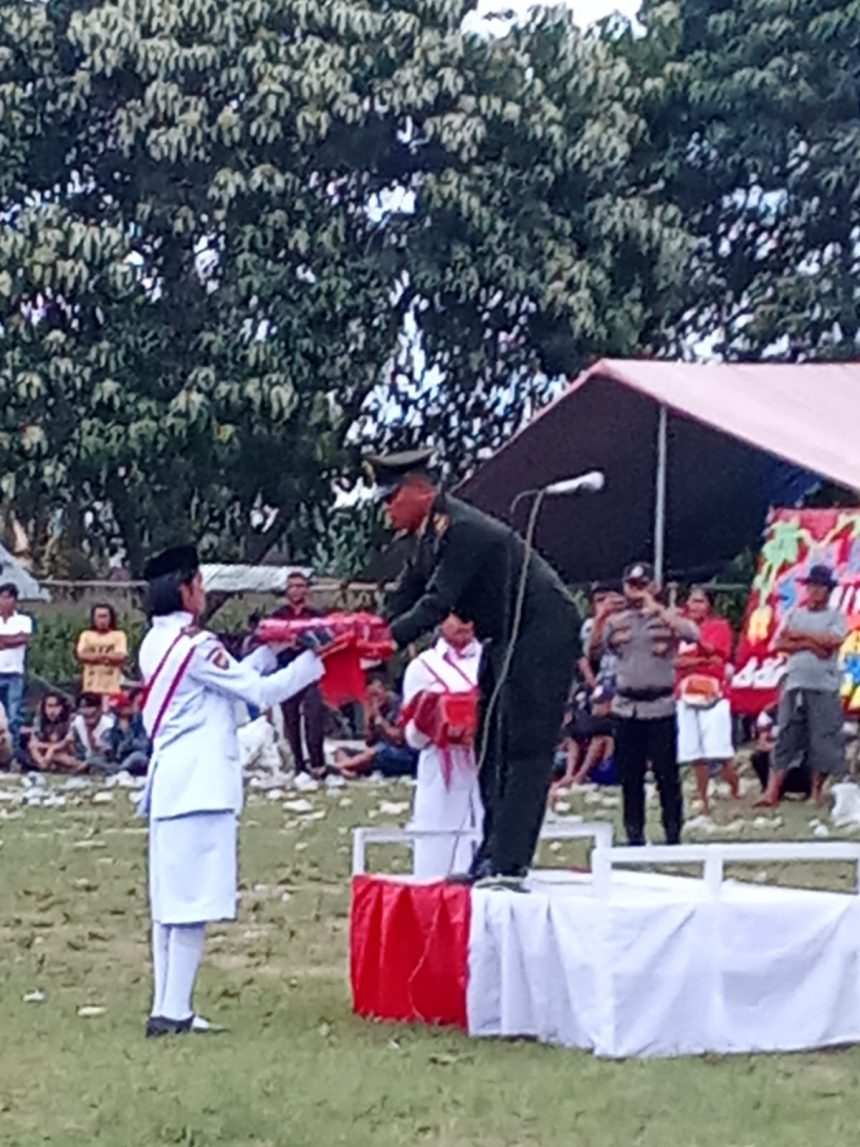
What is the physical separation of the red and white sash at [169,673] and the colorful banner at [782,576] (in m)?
13.5

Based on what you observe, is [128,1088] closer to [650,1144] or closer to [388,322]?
[650,1144]

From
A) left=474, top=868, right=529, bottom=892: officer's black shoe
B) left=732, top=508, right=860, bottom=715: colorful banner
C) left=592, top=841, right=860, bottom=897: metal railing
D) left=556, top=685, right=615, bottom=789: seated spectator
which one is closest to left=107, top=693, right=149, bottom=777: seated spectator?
left=556, top=685, right=615, bottom=789: seated spectator

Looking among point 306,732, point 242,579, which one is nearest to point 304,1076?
point 306,732

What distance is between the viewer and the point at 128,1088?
25.2ft

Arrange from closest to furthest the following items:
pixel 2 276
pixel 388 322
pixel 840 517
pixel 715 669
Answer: pixel 715 669
pixel 840 517
pixel 2 276
pixel 388 322

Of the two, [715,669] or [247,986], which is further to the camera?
[715,669]

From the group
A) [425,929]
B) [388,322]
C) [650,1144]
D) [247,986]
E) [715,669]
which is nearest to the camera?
[650,1144]

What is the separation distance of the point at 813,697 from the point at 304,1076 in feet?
34.1

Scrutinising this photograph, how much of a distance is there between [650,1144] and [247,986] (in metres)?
3.35

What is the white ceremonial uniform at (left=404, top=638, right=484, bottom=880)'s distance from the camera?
10.5m

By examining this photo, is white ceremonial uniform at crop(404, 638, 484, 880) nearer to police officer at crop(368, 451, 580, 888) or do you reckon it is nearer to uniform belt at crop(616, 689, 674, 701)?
police officer at crop(368, 451, 580, 888)

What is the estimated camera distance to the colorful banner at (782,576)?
880 inches

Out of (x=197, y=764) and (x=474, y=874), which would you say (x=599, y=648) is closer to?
(x=474, y=874)

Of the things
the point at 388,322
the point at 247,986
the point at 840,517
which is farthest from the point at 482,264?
the point at 247,986
